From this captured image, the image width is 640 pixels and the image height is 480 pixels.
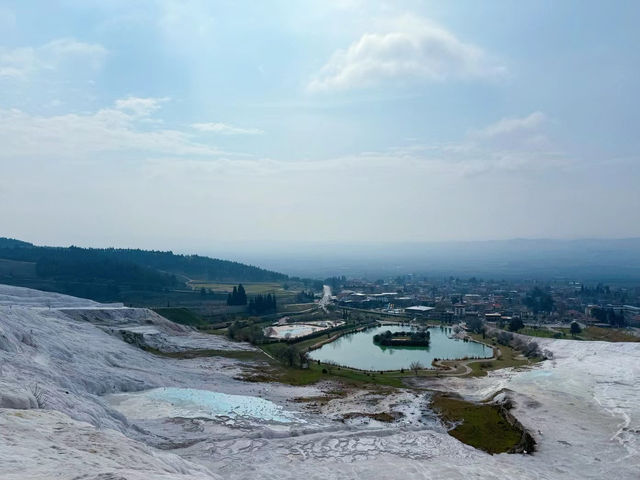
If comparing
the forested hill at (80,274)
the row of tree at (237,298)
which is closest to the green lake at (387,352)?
the row of tree at (237,298)

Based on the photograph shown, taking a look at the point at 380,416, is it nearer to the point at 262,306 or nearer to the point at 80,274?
the point at 262,306

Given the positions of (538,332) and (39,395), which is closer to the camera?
(39,395)

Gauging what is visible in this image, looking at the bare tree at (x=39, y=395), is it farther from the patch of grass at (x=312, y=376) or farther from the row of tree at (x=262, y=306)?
the row of tree at (x=262, y=306)

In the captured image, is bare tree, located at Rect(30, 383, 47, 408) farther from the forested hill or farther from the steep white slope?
the forested hill

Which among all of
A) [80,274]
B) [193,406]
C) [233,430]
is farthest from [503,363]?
[80,274]

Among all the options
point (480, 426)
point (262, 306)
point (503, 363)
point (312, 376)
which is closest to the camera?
point (480, 426)

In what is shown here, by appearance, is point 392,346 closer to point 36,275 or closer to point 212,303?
point 212,303
